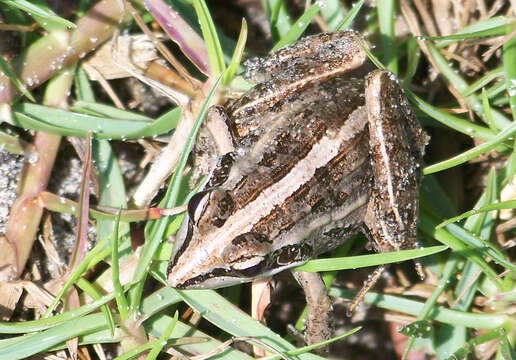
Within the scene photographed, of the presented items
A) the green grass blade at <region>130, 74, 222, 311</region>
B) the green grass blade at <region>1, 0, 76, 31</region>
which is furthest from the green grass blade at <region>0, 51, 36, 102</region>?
the green grass blade at <region>130, 74, 222, 311</region>

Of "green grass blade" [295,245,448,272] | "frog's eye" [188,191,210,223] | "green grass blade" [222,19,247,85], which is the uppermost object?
"green grass blade" [222,19,247,85]

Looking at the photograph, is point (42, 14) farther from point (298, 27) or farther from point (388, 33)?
point (388, 33)

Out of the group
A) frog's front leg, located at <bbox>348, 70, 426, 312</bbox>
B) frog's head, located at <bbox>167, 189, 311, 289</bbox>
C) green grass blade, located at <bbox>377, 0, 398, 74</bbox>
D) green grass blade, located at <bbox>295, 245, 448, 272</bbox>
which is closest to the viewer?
frog's head, located at <bbox>167, 189, 311, 289</bbox>

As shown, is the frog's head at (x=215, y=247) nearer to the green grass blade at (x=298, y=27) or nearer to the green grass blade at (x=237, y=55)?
the green grass blade at (x=237, y=55)

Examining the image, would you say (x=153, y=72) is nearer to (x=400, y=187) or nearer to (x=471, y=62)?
(x=400, y=187)

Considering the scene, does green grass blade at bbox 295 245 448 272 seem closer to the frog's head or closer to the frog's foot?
the frog's foot

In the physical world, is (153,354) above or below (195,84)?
below

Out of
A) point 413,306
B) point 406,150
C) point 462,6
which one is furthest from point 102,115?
point 462,6
